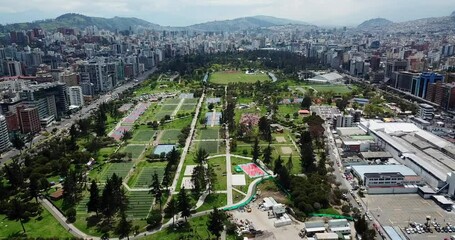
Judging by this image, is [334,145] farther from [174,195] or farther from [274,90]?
[274,90]

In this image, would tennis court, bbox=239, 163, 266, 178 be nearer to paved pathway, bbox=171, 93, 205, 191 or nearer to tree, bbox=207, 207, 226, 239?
paved pathway, bbox=171, 93, 205, 191

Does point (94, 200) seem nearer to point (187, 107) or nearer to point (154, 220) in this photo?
point (154, 220)

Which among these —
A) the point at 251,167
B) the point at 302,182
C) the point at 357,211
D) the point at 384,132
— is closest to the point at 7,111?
the point at 251,167

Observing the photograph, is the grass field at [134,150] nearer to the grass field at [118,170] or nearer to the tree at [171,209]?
the grass field at [118,170]

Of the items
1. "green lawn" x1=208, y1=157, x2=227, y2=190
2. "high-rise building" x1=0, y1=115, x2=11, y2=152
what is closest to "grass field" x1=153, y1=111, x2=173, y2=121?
"green lawn" x1=208, y1=157, x2=227, y2=190

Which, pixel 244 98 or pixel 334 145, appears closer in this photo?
pixel 334 145

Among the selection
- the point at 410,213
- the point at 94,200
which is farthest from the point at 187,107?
the point at 410,213
